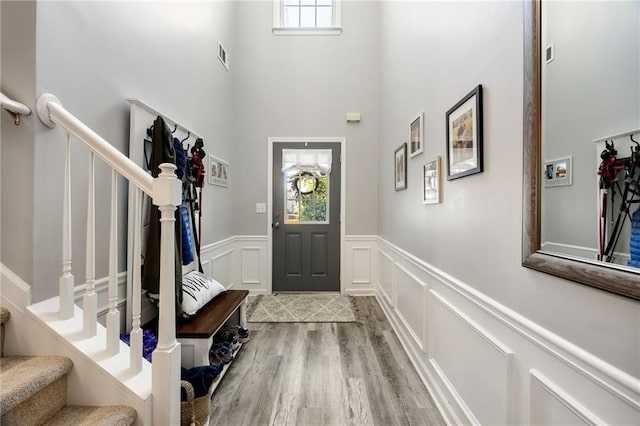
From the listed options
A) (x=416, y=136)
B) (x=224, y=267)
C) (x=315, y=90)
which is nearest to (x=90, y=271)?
(x=416, y=136)

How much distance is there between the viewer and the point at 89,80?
142cm

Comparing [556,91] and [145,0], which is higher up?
[145,0]

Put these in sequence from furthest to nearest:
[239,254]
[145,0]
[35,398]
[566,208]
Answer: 1. [239,254]
2. [145,0]
3. [35,398]
4. [566,208]

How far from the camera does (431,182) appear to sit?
1877mm

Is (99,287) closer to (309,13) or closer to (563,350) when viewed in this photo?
(563,350)

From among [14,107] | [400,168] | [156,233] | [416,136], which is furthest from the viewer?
[400,168]

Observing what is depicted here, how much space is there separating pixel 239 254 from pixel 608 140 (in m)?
3.66

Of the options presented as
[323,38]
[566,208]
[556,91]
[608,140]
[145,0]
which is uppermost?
[323,38]

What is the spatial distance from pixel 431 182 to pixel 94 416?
201 cm

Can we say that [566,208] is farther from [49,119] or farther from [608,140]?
[49,119]

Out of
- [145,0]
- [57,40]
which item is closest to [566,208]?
[57,40]

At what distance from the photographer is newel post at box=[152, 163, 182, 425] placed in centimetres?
108

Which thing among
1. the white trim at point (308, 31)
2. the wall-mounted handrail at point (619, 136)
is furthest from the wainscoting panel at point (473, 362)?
the white trim at point (308, 31)

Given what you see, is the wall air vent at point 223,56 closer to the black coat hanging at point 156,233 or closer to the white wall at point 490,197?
the black coat hanging at point 156,233
